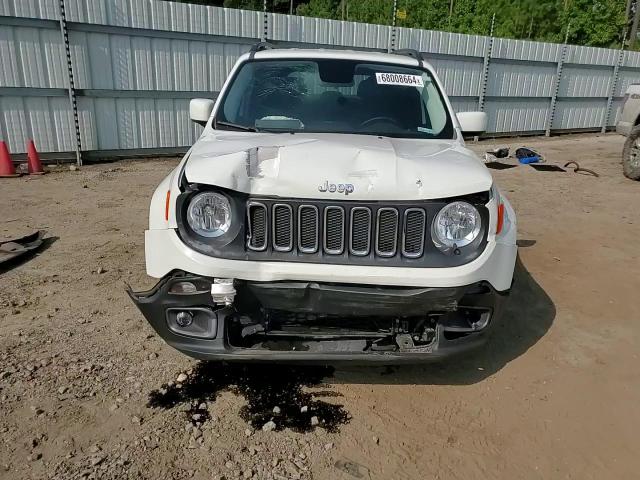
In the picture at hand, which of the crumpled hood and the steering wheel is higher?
the steering wheel

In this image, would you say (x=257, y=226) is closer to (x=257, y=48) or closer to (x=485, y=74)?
(x=257, y=48)

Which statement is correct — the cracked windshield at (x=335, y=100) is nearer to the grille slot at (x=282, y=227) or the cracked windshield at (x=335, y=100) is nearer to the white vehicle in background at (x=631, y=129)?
the grille slot at (x=282, y=227)

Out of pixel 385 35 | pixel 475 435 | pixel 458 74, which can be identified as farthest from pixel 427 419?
pixel 458 74

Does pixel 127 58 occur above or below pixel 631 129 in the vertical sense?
above

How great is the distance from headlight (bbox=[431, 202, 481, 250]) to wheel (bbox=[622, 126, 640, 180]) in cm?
804

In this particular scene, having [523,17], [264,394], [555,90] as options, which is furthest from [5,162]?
[523,17]

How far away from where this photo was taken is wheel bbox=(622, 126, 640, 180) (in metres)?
9.08

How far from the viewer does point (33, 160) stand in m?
8.45

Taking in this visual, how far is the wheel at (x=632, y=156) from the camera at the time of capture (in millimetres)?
9078

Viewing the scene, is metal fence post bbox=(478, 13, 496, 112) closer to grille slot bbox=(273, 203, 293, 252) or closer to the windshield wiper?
the windshield wiper

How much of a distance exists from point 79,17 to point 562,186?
347 inches

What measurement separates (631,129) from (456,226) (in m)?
8.12

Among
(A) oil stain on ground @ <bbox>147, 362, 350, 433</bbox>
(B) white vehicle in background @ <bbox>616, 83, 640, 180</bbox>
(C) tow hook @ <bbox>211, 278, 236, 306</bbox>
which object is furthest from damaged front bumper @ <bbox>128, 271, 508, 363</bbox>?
(B) white vehicle in background @ <bbox>616, 83, 640, 180</bbox>

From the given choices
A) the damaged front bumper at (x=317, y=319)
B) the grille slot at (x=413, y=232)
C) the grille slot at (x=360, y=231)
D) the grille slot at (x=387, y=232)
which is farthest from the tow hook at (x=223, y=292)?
the grille slot at (x=413, y=232)
